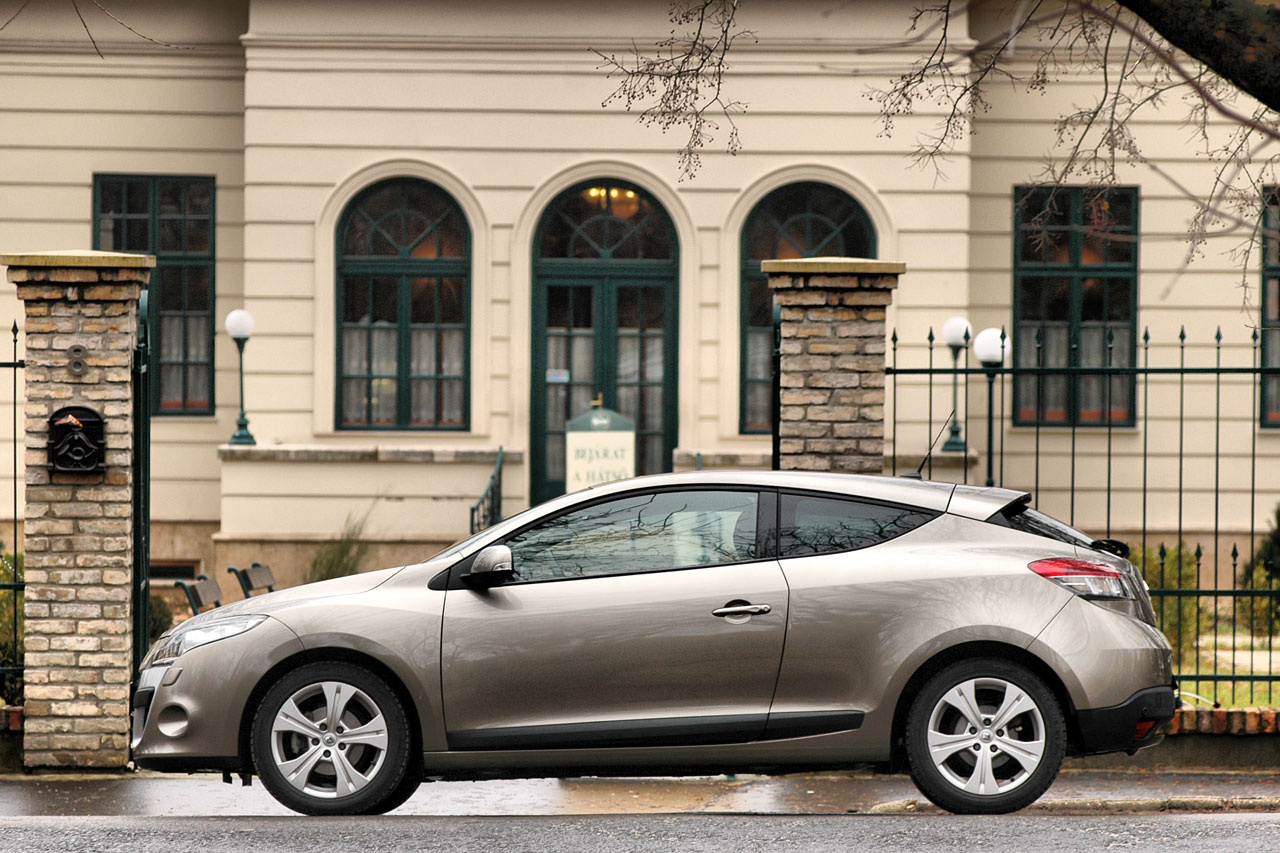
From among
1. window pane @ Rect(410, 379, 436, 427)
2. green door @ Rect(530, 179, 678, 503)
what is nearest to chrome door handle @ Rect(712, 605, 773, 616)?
green door @ Rect(530, 179, 678, 503)

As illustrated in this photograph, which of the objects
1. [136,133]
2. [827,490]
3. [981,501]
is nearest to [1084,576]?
[981,501]

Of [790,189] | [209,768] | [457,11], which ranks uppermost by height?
[457,11]

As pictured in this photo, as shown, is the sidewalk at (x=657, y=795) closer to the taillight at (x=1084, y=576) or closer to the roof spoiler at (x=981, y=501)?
the taillight at (x=1084, y=576)

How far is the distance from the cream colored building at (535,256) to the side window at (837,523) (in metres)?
7.54

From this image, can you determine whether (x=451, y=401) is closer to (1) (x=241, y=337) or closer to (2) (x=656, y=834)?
(1) (x=241, y=337)

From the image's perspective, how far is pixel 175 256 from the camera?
15.4 m

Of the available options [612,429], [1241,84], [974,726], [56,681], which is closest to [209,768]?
[56,681]

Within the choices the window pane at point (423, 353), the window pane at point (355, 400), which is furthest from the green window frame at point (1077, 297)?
the window pane at point (355, 400)

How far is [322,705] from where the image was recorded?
6.43 m

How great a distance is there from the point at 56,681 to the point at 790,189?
8624 millimetres

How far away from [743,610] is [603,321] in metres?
8.53

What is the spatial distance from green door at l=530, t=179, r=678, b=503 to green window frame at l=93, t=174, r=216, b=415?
134 inches

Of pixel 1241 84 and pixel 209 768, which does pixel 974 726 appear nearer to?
pixel 1241 84

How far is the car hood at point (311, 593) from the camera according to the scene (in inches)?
256
